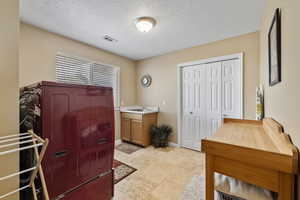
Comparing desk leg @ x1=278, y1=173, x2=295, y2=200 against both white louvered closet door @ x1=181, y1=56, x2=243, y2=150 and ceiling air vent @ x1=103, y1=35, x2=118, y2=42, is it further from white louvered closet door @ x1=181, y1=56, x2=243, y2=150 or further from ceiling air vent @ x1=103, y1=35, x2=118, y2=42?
ceiling air vent @ x1=103, y1=35, x2=118, y2=42

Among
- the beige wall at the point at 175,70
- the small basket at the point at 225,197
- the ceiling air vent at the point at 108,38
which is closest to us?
the small basket at the point at 225,197

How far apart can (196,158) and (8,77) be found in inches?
117

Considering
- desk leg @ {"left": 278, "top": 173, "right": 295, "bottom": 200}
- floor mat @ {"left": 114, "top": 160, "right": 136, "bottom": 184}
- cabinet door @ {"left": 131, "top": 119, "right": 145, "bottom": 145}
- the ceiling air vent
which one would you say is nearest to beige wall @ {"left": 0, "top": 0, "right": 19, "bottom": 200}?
floor mat @ {"left": 114, "top": 160, "right": 136, "bottom": 184}

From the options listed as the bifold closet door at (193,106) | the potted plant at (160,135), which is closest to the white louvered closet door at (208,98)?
the bifold closet door at (193,106)

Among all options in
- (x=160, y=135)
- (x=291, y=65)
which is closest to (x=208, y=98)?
(x=160, y=135)

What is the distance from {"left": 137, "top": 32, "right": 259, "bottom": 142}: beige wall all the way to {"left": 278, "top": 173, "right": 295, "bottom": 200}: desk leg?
6.67ft

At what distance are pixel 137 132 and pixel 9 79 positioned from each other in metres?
2.78

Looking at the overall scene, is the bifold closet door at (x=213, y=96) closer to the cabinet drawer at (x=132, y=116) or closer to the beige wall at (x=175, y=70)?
the beige wall at (x=175, y=70)

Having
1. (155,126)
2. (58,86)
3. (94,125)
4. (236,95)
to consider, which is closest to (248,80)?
(236,95)

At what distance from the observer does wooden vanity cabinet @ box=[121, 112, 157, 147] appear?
3.25 m

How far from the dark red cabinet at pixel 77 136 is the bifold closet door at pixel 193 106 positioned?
2.20 m

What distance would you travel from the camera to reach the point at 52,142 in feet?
3.37

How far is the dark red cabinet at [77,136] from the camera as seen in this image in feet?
3.34

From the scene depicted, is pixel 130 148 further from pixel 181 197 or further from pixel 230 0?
pixel 230 0
